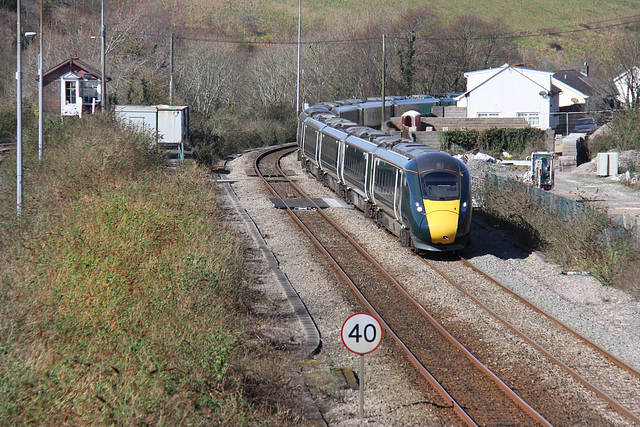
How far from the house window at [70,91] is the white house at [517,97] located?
28.7 metres

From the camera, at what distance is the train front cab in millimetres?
16359

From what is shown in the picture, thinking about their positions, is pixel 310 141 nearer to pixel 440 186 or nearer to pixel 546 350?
pixel 440 186

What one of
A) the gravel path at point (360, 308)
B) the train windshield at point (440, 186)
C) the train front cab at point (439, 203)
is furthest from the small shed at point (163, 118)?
the train windshield at point (440, 186)

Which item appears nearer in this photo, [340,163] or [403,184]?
[403,184]

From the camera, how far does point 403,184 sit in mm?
17219

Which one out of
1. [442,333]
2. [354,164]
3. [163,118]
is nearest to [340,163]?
[354,164]

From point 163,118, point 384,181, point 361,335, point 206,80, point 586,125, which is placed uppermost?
point 206,80

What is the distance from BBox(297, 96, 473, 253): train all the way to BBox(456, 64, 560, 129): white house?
25.4 m

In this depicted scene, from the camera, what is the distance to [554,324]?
12398mm

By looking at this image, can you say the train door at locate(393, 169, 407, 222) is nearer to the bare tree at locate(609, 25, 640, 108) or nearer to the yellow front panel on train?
the yellow front panel on train

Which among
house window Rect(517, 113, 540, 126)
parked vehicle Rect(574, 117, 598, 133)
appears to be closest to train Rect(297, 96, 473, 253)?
house window Rect(517, 113, 540, 126)

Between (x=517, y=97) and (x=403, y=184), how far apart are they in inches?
1364

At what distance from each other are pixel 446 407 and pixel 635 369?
3602mm

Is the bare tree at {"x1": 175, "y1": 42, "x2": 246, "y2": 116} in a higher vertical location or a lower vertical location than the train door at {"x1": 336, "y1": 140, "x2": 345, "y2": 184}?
higher
